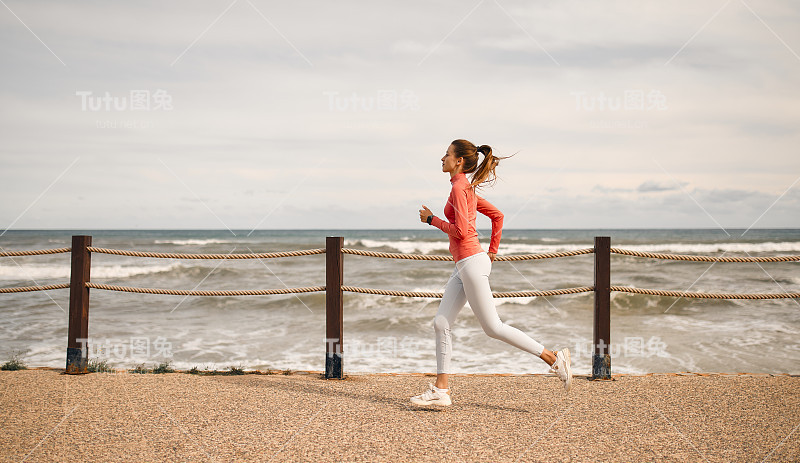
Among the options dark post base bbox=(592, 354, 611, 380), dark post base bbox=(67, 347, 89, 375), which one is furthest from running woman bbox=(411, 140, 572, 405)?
dark post base bbox=(67, 347, 89, 375)

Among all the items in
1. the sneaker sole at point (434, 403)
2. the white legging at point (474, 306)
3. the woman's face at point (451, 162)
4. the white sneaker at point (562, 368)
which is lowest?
the sneaker sole at point (434, 403)

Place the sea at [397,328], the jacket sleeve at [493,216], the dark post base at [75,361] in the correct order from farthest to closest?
the sea at [397,328] → the dark post base at [75,361] → the jacket sleeve at [493,216]

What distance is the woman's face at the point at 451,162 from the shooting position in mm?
3699

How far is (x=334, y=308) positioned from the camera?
16.0 feet

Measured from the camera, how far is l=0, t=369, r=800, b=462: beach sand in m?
2.99

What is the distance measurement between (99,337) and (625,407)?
7935 millimetres

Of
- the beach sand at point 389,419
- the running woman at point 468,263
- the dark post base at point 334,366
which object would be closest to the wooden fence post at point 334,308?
the dark post base at point 334,366

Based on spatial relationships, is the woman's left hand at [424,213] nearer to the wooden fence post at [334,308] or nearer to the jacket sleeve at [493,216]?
the jacket sleeve at [493,216]

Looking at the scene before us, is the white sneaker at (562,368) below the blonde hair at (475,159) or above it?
below

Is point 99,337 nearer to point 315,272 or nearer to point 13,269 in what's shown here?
point 315,272

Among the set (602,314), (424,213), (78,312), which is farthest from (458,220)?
(78,312)

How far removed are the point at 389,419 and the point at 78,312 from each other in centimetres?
322

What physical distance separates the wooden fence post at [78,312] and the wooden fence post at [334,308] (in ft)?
7.10

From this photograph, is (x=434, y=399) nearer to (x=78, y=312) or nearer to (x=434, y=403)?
(x=434, y=403)
